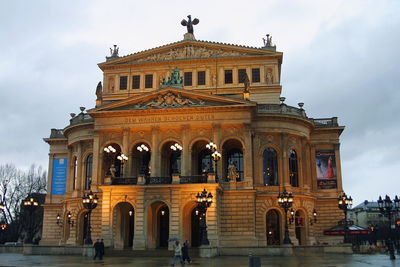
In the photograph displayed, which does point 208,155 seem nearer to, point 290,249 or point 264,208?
point 264,208

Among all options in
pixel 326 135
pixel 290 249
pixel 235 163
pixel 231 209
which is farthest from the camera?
pixel 326 135

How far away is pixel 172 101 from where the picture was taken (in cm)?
4434

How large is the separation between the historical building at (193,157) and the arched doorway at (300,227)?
0.36 feet

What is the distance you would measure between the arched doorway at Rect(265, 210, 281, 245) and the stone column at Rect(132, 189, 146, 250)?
13283 mm

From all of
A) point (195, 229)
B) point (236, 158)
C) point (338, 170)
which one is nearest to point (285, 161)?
point (236, 158)

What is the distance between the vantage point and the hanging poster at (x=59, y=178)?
177ft

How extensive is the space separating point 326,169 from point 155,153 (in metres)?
20.5

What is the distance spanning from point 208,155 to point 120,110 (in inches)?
427

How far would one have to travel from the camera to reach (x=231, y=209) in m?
42.4

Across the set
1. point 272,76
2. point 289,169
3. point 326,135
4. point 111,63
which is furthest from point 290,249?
point 111,63

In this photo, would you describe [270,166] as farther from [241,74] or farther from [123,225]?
[123,225]

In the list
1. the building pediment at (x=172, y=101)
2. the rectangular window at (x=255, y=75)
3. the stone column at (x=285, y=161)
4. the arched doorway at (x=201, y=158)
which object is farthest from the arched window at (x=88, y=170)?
the stone column at (x=285, y=161)

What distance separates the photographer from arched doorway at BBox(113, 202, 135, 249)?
41.8 m

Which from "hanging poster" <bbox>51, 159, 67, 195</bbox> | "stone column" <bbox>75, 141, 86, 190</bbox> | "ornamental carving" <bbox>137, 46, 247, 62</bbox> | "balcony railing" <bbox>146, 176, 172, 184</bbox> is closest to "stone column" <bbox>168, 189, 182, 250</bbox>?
"balcony railing" <bbox>146, 176, 172, 184</bbox>
